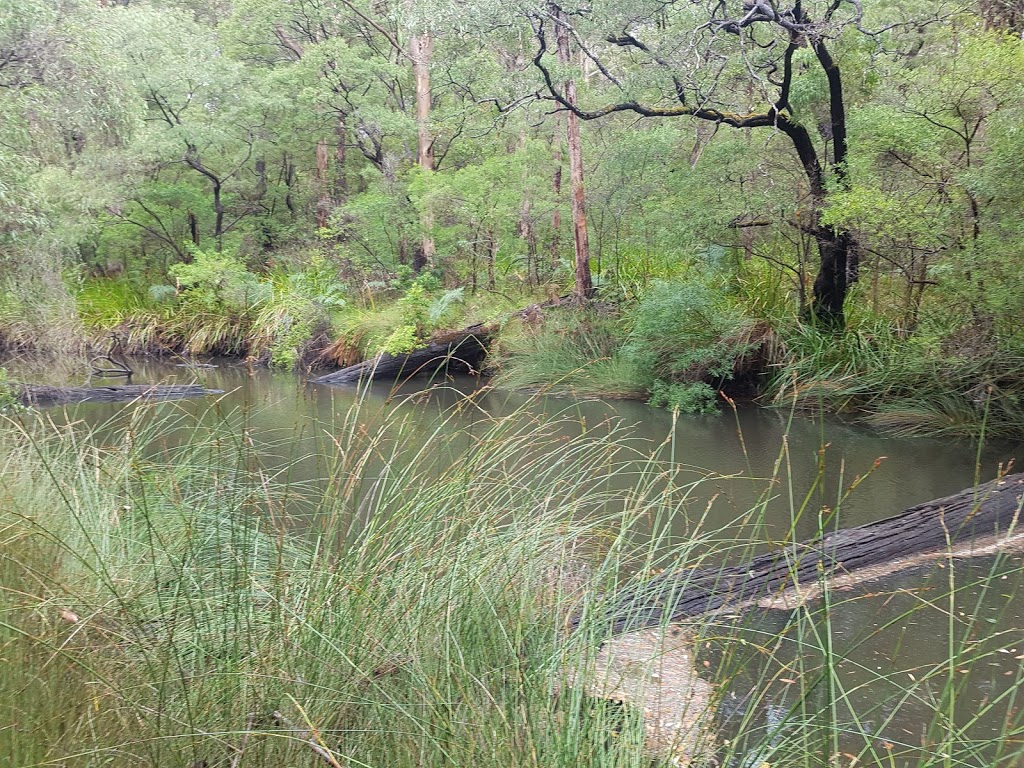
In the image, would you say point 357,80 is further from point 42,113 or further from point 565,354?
point 42,113

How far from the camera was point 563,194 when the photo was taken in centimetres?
1644

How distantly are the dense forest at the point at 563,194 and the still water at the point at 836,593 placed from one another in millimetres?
653

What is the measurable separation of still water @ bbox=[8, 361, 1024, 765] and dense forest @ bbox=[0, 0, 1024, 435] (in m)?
0.65

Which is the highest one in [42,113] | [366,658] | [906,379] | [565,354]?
[42,113]

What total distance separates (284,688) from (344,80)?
19.3 metres

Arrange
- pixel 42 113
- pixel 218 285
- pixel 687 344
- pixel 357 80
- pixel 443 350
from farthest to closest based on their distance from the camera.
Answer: pixel 357 80, pixel 218 285, pixel 443 350, pixel 687 344, pixel 42 113

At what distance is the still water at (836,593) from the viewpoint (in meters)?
1.89

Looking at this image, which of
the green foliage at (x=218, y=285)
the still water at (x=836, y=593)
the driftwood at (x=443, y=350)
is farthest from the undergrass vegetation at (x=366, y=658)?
the green foliage at (x=218, y=285)

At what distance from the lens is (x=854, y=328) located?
1067 centimetres

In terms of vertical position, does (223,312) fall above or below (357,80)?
below

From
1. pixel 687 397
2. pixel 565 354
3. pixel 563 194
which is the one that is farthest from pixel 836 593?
pixel 563 194

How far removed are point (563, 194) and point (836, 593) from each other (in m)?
13.0

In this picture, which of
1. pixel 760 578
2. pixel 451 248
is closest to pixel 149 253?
pixel 451 248

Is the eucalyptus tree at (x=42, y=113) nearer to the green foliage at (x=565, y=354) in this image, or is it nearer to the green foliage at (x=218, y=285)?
the green foliage at (x=565, y=354)
